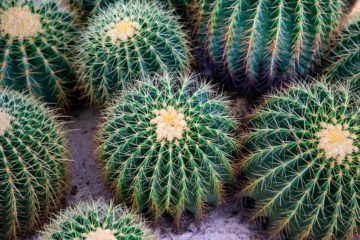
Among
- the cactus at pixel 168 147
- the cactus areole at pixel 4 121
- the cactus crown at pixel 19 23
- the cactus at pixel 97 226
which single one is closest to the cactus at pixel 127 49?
the cactus at pixel 168 147

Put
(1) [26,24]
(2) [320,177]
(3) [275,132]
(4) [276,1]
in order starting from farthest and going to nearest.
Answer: (1) [26,24], (4) [276,1], (3) [275,132], (2) [320,177]

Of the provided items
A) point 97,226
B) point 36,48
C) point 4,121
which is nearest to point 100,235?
point 97,226

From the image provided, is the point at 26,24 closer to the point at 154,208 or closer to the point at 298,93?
the point at 154,208

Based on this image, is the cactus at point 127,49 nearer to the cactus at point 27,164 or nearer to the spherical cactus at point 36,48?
the spherical cactus at point 36,48

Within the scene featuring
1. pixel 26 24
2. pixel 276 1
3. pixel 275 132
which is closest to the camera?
pixel 275 132

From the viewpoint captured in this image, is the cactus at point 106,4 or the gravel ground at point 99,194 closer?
the gravel ground at point 99,194

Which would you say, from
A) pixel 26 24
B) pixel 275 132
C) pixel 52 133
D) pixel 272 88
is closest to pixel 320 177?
pixel 275 132
